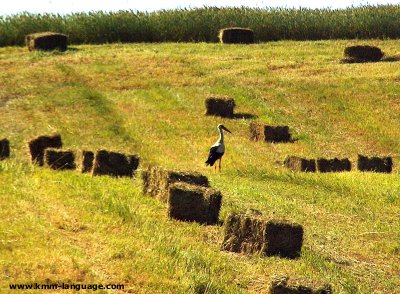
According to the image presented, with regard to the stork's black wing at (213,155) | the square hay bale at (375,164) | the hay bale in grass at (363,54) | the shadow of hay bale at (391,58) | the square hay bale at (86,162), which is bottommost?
the square hay bale at (375,164)

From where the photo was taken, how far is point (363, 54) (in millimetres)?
43375

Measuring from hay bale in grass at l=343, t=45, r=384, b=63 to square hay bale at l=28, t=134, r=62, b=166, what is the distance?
22.7 meters

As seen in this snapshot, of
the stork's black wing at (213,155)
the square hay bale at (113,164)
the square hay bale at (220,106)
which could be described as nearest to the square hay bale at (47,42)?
the square hay bale at (220,106)

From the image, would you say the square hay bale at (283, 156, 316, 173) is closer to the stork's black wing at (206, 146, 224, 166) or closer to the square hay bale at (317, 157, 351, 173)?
the square hay bale at (317, 157, 351, 173)

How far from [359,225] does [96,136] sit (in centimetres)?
1490

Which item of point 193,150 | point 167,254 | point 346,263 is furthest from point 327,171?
point 167,254

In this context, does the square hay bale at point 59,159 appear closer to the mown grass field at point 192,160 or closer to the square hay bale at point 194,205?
the mown grass field at point 192,160

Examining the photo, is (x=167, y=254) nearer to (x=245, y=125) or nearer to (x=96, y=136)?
(x=96, y=136)

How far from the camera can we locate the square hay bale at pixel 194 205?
15.8m

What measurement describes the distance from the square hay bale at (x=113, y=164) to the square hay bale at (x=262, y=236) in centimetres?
641

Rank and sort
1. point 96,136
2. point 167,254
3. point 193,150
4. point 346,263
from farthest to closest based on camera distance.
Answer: point 96,136
point 193,150
point 346,263
point 167,254

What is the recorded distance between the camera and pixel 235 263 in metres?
13.4

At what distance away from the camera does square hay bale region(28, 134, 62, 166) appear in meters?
23.5

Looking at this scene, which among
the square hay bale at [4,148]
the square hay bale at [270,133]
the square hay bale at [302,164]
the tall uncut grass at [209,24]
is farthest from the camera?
the tall uncut grass at [209,24]
